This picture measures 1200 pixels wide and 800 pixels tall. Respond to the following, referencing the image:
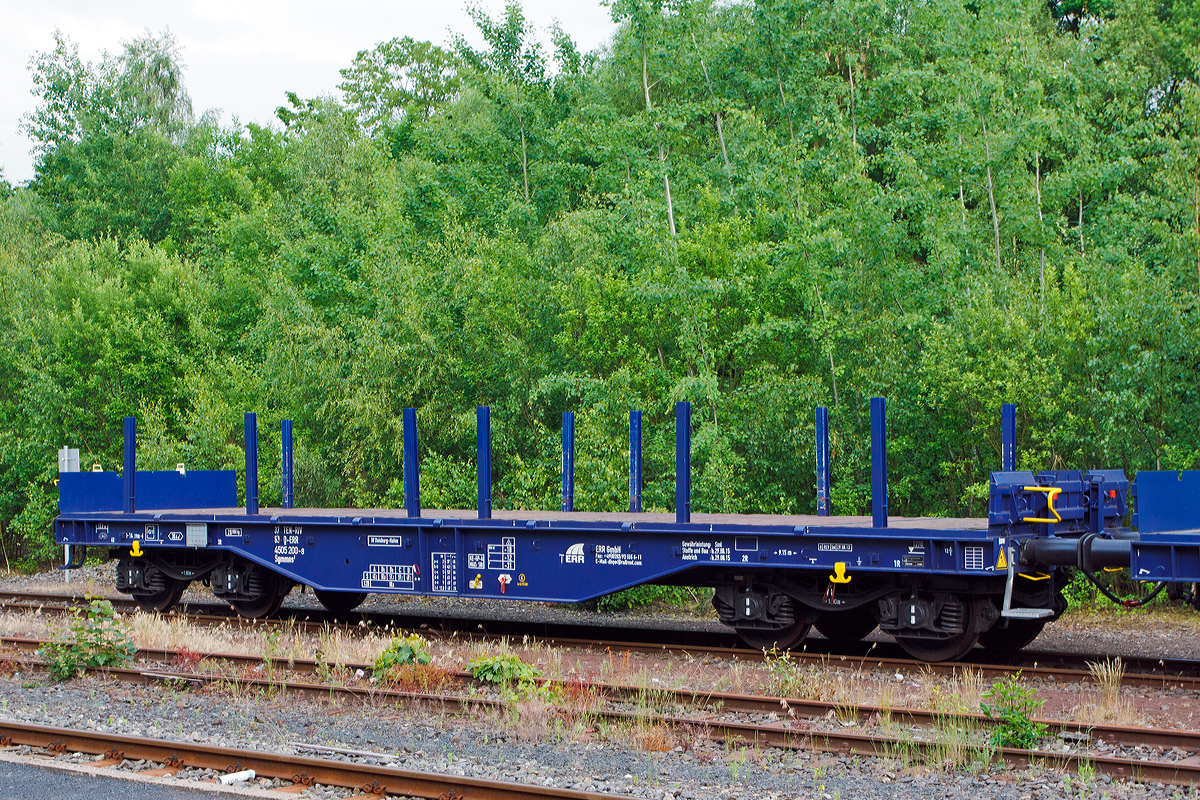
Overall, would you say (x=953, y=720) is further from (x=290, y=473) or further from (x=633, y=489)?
(x=290, y=473)

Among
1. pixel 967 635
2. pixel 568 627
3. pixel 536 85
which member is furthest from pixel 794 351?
pixel 536 85

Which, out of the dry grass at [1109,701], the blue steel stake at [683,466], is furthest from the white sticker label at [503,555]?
the dry grass at [1109,701]

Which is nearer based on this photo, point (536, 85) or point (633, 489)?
point (633, 489)

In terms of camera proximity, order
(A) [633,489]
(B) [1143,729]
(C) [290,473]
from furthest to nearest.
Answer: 1. (C) [290,473]
2. (A) [633,489]
3. (B) [1143,729]

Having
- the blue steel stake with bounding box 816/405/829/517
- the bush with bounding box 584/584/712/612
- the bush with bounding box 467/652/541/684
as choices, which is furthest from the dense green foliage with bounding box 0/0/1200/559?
the bush with bounding box 467/652/541/684

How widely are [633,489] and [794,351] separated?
617 centimetres

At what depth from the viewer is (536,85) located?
101 ft

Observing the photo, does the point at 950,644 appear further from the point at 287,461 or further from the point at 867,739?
the point at 287,461

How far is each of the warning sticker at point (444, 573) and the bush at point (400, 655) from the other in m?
2.12

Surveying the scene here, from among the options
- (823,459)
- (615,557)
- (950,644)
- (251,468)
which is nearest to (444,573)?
(615,557)

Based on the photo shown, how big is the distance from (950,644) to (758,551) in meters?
2.21

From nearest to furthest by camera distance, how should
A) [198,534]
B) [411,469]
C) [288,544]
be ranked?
[411,469], [288,544], [198,534]

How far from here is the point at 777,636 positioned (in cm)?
1209

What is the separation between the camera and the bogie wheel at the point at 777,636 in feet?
39.5
